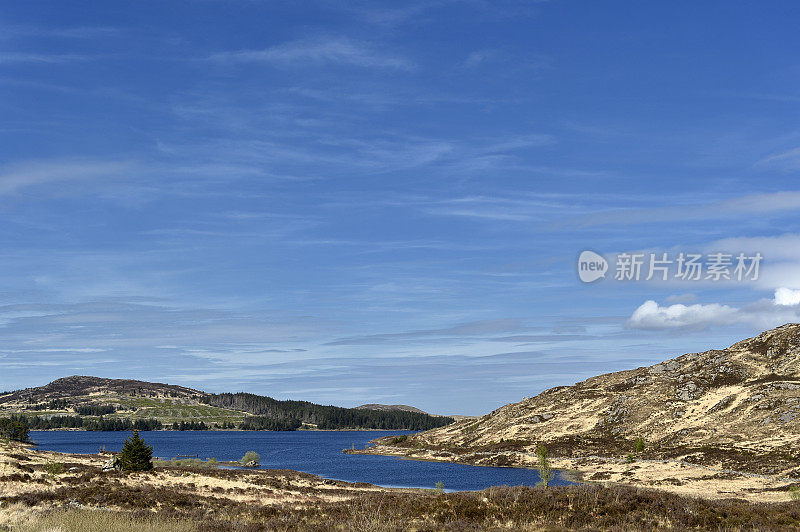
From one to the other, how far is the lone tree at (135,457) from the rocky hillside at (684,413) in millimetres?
91003

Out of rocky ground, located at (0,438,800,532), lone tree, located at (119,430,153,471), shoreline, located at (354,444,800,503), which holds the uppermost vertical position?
rocky ground, located at (0,438,800,532)

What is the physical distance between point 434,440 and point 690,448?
86837 millimetres

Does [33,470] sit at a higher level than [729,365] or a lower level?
lower

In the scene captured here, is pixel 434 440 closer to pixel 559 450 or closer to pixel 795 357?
pixel 559 450

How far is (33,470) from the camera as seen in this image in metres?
58.2

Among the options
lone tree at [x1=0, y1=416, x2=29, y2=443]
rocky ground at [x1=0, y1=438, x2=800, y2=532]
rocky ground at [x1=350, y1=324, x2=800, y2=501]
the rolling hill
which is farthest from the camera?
lone tree at [x1=0, y1=416, x2=29, y2=443]

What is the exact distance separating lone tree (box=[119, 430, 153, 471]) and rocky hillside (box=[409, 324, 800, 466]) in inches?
3583

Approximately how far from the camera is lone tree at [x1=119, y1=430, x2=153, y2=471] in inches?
2431

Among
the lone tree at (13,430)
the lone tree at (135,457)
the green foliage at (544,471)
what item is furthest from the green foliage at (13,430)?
the green foliage at (544,471)

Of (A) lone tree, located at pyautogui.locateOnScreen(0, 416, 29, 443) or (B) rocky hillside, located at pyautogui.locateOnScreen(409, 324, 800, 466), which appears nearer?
(B) rocky hillside, located at pyautogui.locateOnScreen(409, 324, 800, 466)

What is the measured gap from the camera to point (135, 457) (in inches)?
2451

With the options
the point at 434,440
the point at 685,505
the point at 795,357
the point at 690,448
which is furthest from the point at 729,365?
the point at 685,505

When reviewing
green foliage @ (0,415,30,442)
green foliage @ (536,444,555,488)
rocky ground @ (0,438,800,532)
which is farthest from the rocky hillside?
green foliage @ (0,415,30,442)

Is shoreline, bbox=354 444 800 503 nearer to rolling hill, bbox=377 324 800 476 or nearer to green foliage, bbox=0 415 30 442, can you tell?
rolling hill, bbox=377 324 800 476
